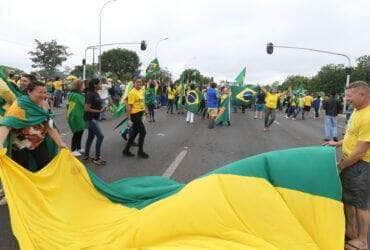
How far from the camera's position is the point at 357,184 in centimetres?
538

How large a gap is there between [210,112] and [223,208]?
56.5ft

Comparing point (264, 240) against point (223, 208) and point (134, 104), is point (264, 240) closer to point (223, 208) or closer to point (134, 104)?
point (223, 208)

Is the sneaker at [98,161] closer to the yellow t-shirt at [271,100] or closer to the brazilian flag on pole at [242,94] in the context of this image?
the yellow t-shirt at [271,100]

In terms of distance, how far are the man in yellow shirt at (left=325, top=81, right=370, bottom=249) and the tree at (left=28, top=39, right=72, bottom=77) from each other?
69495 millimetres

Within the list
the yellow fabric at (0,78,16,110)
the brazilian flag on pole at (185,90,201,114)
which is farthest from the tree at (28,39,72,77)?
the yellow fabric at (0,78,16,110)

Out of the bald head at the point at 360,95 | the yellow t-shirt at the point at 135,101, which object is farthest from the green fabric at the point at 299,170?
Answer: the yellow t-shirt at the point at 135,101

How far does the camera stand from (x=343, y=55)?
5091 centimetres

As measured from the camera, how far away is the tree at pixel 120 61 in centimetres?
11119

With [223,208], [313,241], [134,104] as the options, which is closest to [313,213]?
[313,241]

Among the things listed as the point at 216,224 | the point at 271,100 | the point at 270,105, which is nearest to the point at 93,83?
the point at 216,224

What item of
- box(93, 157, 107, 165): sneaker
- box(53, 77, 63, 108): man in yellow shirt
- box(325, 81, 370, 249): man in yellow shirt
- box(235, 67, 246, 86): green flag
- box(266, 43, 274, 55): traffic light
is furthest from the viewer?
box(266, 43, 274, 55): traffic light

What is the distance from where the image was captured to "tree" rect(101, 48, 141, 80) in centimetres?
11119

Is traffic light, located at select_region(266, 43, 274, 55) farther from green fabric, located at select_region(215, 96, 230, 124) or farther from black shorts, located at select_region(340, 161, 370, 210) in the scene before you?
black shorts, located at select_region(340, 161, 370, 210)

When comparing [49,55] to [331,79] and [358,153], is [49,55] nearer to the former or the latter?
[331,79]
